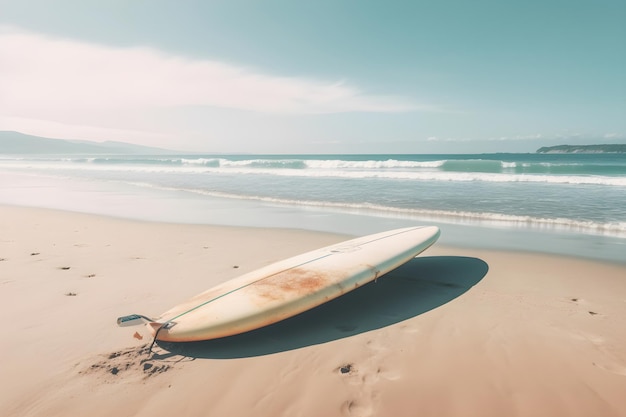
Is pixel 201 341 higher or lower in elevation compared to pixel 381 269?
lower

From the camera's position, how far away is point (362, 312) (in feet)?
→ 11.0

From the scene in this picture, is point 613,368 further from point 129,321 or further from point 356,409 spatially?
point 129,321

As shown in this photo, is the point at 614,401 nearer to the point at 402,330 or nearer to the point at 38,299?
the point at 402,330

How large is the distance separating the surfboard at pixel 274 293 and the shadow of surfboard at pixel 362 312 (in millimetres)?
131

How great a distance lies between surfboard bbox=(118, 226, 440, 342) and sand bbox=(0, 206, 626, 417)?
160 mm

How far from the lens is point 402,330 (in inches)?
119

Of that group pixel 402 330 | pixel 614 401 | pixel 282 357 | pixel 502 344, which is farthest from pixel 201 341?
pixel 614 401

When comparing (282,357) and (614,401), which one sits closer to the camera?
(614,401)

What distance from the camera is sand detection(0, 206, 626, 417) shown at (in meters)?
2.18

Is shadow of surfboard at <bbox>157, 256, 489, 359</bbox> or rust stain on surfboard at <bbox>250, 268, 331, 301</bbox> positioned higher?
rust stain on surfboard at <bbox>250, 268, 331, 301</bbox>

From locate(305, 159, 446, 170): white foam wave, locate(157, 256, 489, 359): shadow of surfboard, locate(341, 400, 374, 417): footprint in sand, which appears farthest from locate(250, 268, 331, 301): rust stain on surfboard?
locate(305, 159, 446, 170): white foam wave

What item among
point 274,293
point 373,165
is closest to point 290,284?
point 274,293

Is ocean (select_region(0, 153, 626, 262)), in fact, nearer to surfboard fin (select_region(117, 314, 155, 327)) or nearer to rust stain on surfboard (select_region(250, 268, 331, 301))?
rust stain on surfboard (select_region(250, 268, 331, 301))

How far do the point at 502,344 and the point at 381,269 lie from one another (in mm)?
1258
